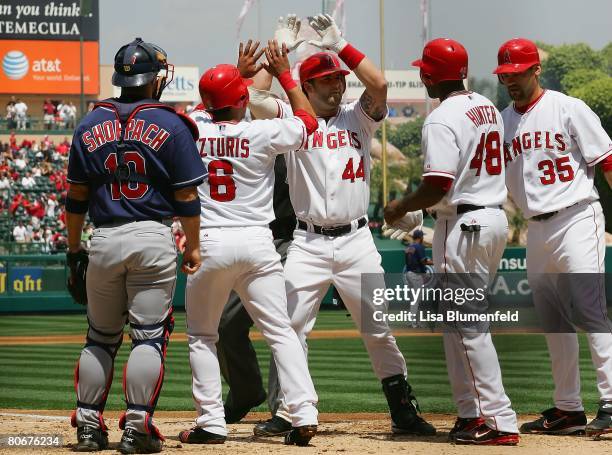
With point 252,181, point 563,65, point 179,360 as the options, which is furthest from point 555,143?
point 563,65

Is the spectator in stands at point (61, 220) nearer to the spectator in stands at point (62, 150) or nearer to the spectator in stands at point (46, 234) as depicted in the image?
the spectator in stands at point (46, 234)

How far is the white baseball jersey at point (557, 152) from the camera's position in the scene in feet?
17.4

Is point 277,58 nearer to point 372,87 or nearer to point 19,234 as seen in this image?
point 372,87

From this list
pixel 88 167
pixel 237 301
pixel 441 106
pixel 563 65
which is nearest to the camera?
pixel 88 167

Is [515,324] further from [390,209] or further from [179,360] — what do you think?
[179,360]

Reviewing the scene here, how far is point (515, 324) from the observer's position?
5617 millimetres

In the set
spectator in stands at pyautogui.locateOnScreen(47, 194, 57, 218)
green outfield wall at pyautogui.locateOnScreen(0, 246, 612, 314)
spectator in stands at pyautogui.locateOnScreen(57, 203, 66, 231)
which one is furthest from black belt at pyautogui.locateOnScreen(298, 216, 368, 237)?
spectator in stands at pyautogui.locateOnScreen(47, 194, 57, 218)

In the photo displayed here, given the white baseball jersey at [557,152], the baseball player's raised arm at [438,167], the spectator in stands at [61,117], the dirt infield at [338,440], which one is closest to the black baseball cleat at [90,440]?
the dirt infield at [338,440]

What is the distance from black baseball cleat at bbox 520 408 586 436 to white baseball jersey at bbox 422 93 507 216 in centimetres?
115

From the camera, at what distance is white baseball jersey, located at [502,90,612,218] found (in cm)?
532

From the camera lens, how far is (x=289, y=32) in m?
5.63

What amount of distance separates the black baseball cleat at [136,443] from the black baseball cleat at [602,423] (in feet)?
6.90

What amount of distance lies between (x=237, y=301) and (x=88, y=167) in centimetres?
175

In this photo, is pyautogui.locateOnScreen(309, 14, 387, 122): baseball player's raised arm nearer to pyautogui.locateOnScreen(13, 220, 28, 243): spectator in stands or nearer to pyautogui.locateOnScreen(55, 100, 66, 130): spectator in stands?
pyautogui.locateOnScreen(13, 220, 28, 243): spectator in stands
